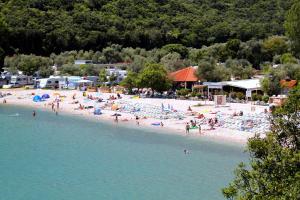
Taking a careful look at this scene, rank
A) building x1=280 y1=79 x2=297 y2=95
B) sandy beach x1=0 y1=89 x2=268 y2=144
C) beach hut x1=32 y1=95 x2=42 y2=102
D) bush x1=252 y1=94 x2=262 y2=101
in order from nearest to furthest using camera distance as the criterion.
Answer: sandy beach x1=0 y1=89 x2=268 y2=144 → bush x1=252 y1=94 x2=262 y2=101 → building x1=280 y1=79 x2=297 y2=95 → beach hut x1=32 y1=95 x2=42 y2=102

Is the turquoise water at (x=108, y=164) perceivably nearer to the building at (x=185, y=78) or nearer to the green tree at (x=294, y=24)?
the building at (x=185, y=78)

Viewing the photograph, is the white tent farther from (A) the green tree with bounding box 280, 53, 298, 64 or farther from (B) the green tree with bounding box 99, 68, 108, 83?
(B) the green tree with bounding box 99, 68, 108, 83

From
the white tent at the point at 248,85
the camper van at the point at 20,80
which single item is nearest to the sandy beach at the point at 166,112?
the white tent at the point at 248,85

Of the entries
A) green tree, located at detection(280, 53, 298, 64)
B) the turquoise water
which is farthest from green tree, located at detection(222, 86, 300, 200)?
green tree, located at detection(280, 53, 298, 64)

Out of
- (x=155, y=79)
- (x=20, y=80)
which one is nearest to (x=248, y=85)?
(x=155, y=79)

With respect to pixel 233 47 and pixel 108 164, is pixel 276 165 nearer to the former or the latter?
pixel 108 164

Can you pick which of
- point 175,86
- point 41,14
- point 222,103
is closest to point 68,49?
point 41,14

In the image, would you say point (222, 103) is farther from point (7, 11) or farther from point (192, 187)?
point (7, 11)
